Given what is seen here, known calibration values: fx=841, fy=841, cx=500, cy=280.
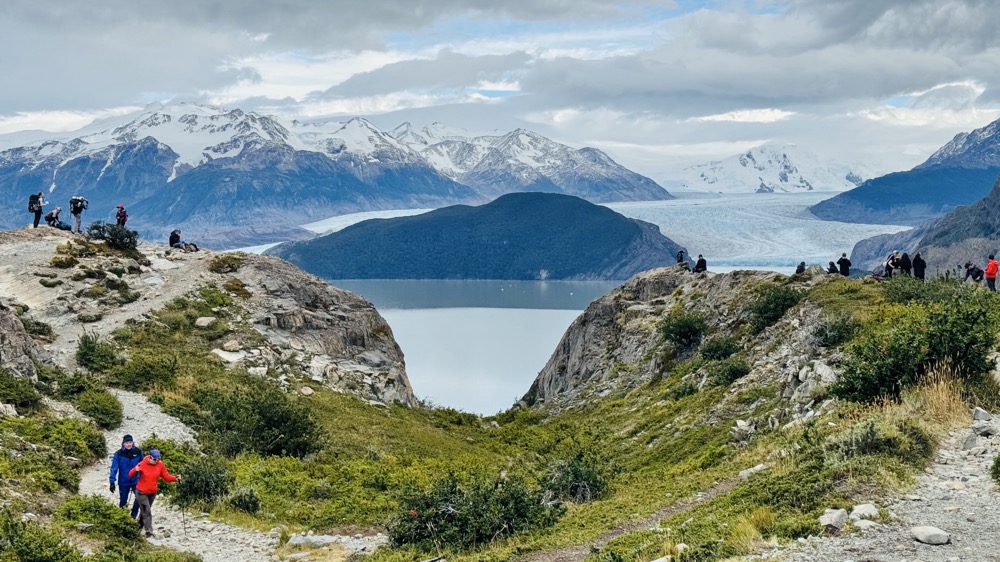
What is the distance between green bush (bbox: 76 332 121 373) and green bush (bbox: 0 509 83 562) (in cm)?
A: 1518

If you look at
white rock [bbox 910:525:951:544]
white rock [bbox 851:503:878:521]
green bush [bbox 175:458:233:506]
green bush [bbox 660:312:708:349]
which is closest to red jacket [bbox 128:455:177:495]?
green bush [bbox 175:458:233:506]

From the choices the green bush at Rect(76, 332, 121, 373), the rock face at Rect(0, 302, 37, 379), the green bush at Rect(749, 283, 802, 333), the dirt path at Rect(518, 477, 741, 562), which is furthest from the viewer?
the green bush at Rect(749, 283, 802, 333)

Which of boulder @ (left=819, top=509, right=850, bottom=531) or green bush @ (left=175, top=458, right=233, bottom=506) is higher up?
boulder @ (left=819, top=509, right=850, bottom=531)

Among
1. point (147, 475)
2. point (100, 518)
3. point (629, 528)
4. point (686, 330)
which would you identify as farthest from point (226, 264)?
point (629, 528)

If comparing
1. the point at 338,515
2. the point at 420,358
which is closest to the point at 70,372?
the point at 338,515

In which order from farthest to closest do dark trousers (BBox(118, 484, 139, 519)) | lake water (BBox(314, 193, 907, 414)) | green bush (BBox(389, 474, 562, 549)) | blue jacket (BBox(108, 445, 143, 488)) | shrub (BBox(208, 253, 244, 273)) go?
lake water (BBox(314, 193, 907, 414)) < shrub (BBox(208, 253, 244, 273)) < blue jacket (BBox(108, 445, 143, 488)) < dark trousers (BBox(118, 484, 139, 519)) < green bush (BBox(389, 474, 562, 549))

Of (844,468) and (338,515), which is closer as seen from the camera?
(844,468)

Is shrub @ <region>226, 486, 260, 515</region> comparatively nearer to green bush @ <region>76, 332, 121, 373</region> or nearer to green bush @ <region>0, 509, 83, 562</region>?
green bush @ <region>0, 509, 83, 562</region>

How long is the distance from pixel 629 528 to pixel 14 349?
17940mm

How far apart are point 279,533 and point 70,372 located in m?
13.2

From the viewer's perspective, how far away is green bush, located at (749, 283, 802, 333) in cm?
3231

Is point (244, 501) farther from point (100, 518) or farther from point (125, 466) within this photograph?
point (100, 518)

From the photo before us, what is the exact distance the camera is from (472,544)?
13.0 m

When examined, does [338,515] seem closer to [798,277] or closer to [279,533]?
[279,533]
